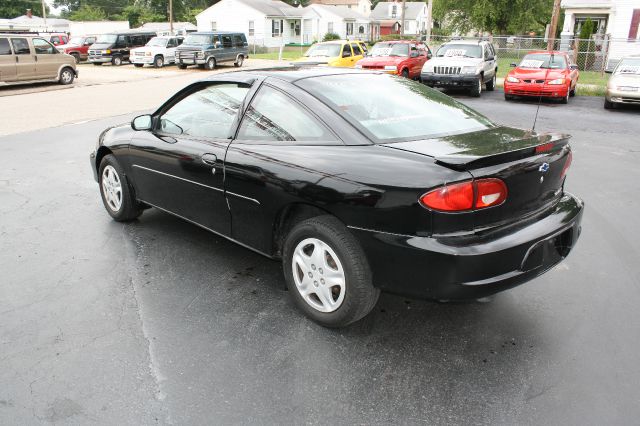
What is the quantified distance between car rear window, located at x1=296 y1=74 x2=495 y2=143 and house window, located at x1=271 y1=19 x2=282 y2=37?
184 ft

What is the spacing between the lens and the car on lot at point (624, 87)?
47.1 feet

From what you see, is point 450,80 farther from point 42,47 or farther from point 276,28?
point 276,28

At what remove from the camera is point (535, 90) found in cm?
1585

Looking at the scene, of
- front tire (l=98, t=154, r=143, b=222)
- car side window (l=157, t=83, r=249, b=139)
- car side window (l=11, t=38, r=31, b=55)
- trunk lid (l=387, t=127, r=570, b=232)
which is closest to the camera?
trunk lid (l=387, t=127, r=570, b=232)

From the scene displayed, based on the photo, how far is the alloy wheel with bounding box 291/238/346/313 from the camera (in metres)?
3.29

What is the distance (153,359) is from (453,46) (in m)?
18.2

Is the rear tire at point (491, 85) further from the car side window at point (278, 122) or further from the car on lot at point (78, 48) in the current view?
the car on lot at point (78, 48)

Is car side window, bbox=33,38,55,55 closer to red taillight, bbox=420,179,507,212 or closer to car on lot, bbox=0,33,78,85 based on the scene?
car on lot, bbox=0,33,78,85

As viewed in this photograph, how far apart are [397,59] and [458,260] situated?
17.7 m

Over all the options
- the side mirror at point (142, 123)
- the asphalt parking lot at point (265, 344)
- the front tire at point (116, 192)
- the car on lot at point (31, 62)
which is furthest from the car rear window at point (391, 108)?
the car on lot at point (31, 62)

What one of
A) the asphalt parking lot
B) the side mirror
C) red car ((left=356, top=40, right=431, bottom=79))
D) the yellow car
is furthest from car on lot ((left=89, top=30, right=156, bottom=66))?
the side mirror

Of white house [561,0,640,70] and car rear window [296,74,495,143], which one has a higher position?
white house [561,0,640,70]

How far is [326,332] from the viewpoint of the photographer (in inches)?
135

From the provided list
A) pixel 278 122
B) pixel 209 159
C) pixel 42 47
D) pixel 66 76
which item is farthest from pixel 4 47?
pixel 278 122
